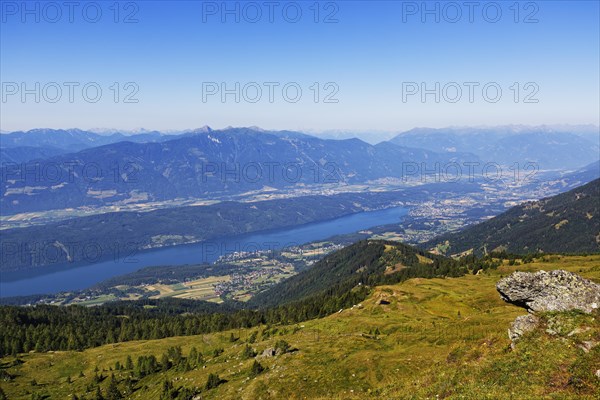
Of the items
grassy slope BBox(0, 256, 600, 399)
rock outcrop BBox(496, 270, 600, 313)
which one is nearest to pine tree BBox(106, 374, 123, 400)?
grassy slope BBox(0, 256, 600, 399)

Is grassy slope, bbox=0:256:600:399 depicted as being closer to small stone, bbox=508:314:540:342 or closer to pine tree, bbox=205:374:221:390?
small stone, bbox=508:314:540:342

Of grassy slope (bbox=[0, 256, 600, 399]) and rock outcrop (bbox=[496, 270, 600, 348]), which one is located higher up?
rock outcrop (bbox=[496, 270, 600, 348])

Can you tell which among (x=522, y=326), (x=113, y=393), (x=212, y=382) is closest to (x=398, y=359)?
(x=522, y=326)

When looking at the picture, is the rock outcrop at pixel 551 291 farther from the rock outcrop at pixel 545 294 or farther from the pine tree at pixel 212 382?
the pine tree at pixel 212 382

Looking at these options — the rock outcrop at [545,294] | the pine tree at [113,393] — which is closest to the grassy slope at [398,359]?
the rock outcrop at [545,294]

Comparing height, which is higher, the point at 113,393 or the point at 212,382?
the point at 212,382

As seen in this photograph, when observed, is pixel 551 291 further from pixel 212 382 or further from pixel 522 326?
pixel 212 382

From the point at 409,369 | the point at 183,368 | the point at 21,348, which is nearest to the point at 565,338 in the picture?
the point at 409,369
